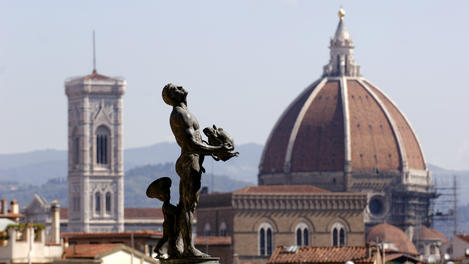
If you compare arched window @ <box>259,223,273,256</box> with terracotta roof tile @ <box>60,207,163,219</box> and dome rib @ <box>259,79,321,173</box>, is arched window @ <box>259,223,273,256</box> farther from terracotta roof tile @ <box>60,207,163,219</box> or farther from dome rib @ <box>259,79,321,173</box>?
terracotta roof tile @ <box>60,207,163,219</box>

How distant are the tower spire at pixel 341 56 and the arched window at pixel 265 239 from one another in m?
31.0

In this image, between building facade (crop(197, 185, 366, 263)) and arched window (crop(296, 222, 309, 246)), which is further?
arched window (crop(296, 222, 309, 246))

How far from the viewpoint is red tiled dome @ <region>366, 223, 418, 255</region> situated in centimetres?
14825

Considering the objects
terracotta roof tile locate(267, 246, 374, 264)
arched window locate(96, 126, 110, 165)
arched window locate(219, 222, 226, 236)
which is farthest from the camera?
arched window locate(96, 126, 110, 165)

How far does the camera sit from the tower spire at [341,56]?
17335 cm

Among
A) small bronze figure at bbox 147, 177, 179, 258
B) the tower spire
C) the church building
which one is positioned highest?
the tower spire

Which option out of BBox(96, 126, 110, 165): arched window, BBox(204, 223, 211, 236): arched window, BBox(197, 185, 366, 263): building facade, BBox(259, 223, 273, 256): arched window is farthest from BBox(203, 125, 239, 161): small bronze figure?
BBox(96, 126, 110, 165): arched window

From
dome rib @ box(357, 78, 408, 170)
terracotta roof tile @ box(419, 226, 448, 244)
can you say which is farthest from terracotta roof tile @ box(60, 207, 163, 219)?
terracotta roof tile @ box(419, 226, 448, 244)

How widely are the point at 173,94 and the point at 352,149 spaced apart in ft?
510

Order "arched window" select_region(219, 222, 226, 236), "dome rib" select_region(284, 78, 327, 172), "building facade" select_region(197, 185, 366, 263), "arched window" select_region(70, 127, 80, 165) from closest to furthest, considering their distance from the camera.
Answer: "building facade" select_region(197, 185, 366, 263), "arched window" select_region(219, 222, 226, 236), "dome rib" select_region(284, 78, 327, 172), "arched window" select_region(70, 127, 80, 165)

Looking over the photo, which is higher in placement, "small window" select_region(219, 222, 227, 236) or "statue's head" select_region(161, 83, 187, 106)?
"small window" select_region(219, 222, 227, 236)

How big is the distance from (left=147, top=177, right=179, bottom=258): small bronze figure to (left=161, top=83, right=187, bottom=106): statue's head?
22.4 inches

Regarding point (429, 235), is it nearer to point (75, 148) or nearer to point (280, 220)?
point (280, 220)

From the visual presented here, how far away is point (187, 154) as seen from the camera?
12.2 meters
